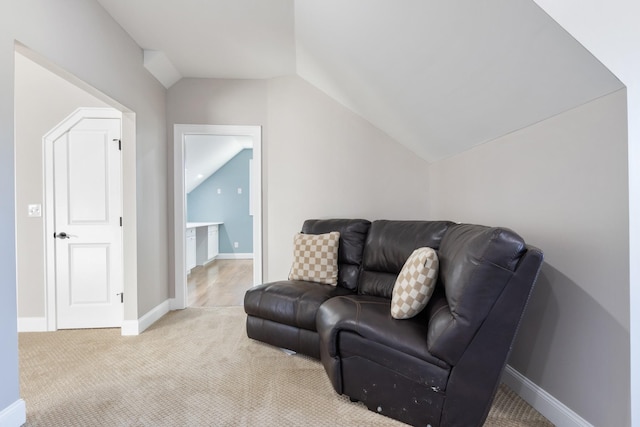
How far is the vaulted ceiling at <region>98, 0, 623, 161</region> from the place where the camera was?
139 cm

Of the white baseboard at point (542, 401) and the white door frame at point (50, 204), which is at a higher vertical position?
the white door frame at point (50, 204)

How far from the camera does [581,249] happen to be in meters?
1.44

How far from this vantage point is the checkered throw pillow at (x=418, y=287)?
1.71m

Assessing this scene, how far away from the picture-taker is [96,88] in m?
2.27

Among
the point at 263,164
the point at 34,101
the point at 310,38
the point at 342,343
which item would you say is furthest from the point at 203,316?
the point at 310,38

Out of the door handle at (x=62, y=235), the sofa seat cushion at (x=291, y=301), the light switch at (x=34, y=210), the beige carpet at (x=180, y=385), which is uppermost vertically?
the light switch at (x=34, y=210)

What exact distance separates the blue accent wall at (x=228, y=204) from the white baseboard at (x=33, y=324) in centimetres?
428

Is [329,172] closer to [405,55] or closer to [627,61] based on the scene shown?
[405,55]

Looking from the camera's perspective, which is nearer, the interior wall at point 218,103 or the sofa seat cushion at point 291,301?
the sofa seat cushion at point 291,301

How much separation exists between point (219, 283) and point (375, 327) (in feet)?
11.8

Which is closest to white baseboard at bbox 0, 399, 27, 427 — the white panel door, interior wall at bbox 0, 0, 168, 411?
interior wall at bbox 0, 0, 168, 411

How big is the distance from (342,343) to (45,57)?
2.33 metres

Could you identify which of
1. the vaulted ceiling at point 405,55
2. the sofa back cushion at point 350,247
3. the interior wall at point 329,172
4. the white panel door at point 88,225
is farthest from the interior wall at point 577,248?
the white panel door at point 88,225

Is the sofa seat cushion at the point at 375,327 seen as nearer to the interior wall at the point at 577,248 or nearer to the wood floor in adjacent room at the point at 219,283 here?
the interior wall at the point at 577,248
